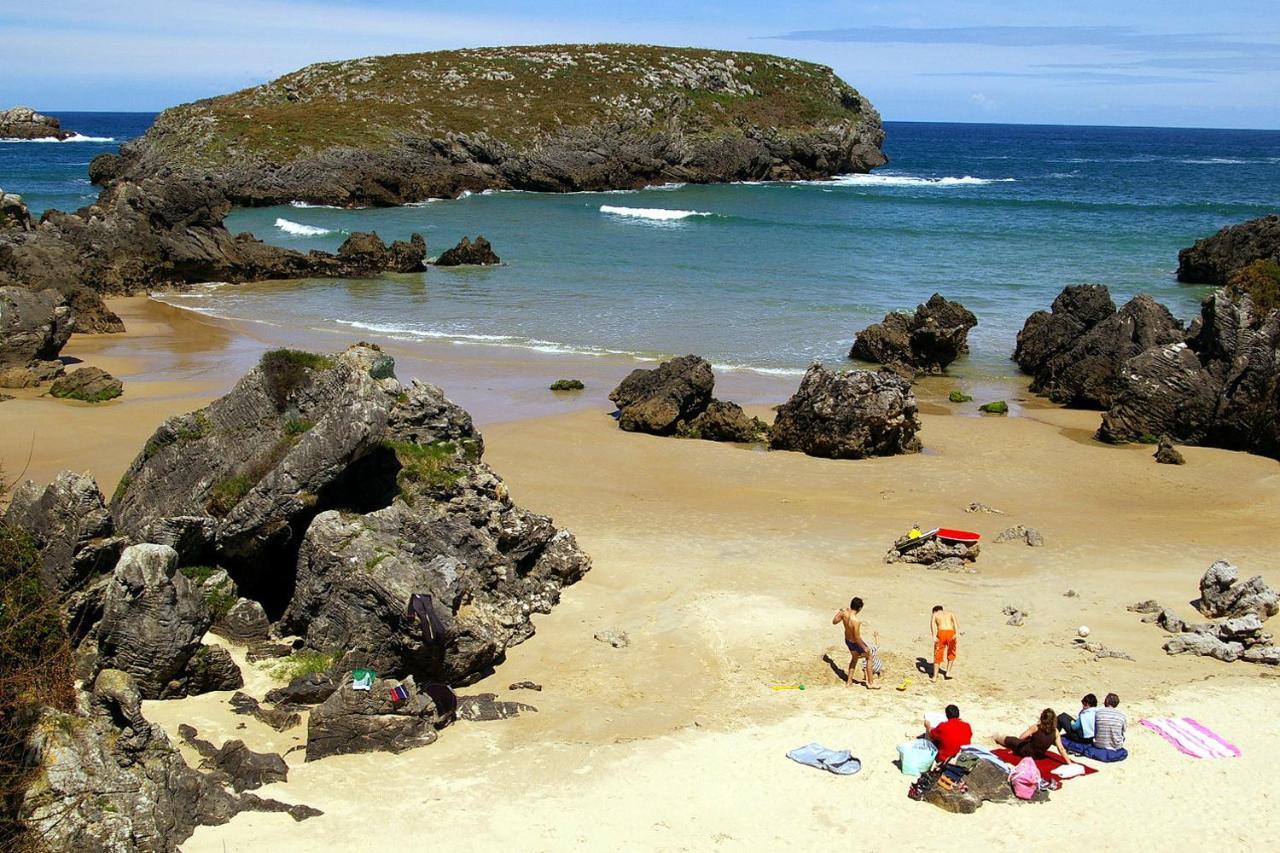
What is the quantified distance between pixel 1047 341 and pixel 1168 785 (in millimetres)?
19327

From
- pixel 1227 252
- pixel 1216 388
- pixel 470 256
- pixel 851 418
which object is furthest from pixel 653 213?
pixel 851 418

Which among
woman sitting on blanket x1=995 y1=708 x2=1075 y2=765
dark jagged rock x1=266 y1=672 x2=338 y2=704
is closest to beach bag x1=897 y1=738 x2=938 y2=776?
woman sitting on blanket x1=995 y1=708 x2=1075 y2=765

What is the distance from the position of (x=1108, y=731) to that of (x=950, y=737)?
1.54 m

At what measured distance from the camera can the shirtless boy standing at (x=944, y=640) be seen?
12227mm

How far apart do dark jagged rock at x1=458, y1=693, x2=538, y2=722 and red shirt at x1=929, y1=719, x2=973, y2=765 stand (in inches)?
154

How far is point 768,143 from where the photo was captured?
8569 centimetres

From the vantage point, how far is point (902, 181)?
88.9 metres

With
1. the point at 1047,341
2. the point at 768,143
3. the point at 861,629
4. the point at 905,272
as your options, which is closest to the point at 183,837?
the point at 861,629

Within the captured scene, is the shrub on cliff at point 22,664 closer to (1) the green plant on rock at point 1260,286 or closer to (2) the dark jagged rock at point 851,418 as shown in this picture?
(2) the dark jagged rock at point 851,418

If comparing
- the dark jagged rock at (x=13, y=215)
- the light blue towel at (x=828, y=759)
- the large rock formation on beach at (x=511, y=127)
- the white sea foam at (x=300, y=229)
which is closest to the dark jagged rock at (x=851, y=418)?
the light blue towel at (x=828, y=759)

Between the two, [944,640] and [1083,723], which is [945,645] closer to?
[944,640]

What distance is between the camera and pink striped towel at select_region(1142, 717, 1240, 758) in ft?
35.1

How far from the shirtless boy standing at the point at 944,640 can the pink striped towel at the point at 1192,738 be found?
6.43ft

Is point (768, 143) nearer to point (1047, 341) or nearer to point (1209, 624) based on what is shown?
point (1047, 341)
